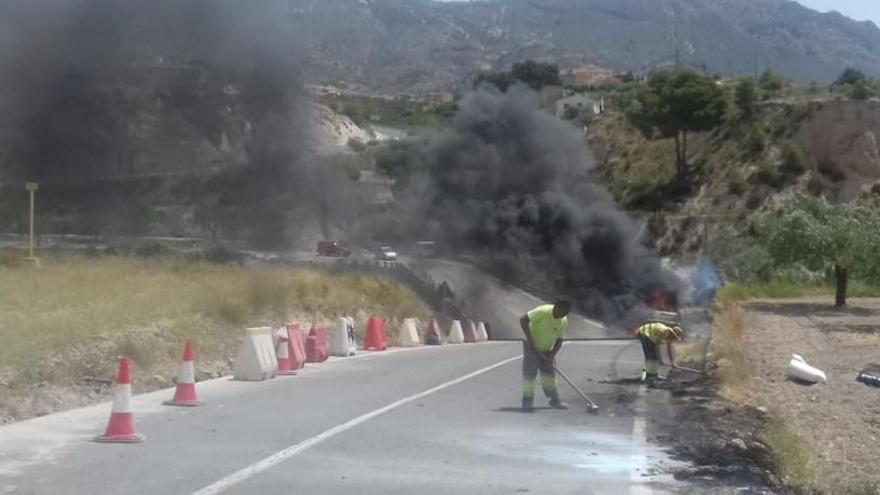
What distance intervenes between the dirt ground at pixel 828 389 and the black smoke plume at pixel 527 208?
62.9 feet

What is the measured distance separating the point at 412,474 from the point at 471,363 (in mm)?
13845

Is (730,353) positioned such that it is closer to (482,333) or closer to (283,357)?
(283,357)

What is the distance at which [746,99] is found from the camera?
8256cm

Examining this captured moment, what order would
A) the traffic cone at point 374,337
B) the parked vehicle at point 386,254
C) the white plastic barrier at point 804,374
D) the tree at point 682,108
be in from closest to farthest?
the white plastic barrier at point 804,374 < the traffic cone at point 374,337 < the parked vehicle at point 386,254 < the tree at point 682,108

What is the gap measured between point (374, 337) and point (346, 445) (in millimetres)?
16646

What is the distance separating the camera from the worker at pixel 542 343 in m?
14.9

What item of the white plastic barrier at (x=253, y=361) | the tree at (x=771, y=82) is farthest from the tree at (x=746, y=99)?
the white plastic barrier at (x=253, y=361)

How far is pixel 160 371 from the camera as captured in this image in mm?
17906

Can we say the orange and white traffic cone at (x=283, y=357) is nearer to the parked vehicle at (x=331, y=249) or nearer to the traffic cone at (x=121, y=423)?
the traffic cone at (x=121, y=423)

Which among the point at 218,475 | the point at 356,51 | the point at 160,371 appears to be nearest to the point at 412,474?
the point at 218,475

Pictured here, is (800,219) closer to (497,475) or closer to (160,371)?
(160,371)

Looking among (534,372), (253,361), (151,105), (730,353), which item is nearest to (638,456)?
(534,372)

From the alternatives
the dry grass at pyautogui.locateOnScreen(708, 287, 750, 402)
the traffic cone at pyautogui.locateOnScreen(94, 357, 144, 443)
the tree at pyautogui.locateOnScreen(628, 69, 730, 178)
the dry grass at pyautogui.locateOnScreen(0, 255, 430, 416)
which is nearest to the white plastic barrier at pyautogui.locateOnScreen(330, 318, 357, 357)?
the dry grass at pyautogui.locateOnScreen(0, 255, 430, 416)

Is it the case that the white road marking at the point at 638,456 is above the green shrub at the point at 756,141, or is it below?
below
